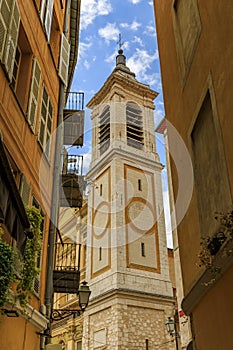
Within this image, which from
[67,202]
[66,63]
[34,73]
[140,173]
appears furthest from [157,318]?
[34,73]

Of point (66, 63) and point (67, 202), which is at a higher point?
point (66, 63)

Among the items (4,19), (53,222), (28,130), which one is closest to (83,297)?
(53,222)

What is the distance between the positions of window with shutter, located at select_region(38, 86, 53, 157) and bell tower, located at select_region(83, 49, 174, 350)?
46.2 feet

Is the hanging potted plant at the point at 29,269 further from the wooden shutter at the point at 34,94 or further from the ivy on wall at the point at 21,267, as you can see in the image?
the wooden shutter at the point at 34,94

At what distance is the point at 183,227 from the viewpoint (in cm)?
704

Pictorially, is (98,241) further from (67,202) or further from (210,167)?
(210,167)

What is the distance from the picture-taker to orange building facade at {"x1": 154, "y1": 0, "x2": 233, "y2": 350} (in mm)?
4703

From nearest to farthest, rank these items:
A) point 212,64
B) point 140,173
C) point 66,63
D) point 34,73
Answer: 1. point 212,64
2. point 34,73
3. point 66,63
4. point 140,173

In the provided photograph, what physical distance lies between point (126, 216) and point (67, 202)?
13.2 m

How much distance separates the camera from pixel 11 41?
7129 millimetres

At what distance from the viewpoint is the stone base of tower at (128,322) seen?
69.4ft

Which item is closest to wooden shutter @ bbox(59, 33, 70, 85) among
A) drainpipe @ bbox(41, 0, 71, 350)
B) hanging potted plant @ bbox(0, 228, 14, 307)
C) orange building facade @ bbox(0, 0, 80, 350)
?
orange building facade @ bbox(0, 0, 80, 350)

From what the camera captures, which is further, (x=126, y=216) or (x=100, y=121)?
(x=100, y=121)

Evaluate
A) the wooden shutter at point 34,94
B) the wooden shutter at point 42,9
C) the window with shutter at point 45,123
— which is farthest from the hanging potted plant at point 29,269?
the wooden shutter at point 42,9
